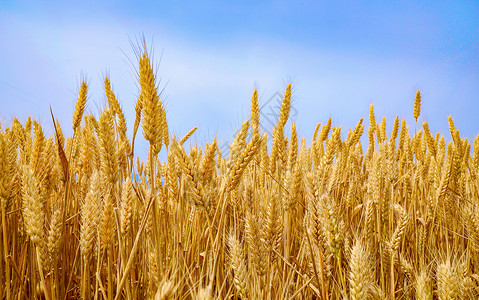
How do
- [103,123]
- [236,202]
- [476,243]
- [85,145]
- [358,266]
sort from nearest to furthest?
[358,266] → [103,123] → [476,243] → [85,145] → [236,202]

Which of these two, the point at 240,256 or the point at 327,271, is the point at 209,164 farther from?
the point at 327,271

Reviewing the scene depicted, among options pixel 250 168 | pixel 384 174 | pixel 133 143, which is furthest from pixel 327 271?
pixel 250 168

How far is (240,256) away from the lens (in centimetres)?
144

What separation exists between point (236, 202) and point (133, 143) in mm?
1037

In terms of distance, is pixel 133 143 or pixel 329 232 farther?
pixel 133 143

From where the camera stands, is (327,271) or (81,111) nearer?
(327,271)

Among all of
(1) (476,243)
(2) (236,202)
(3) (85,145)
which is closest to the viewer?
(1) (476,243)

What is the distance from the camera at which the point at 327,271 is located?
1.44 m

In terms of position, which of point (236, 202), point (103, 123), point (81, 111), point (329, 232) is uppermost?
point (81, 111)

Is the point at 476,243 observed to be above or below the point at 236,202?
below

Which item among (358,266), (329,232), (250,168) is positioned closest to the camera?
(358,266)

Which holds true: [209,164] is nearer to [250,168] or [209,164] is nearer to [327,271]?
[327,271]

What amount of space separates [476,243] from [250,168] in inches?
75.2

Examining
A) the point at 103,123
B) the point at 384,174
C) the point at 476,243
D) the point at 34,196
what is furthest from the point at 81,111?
the point at 476,243
